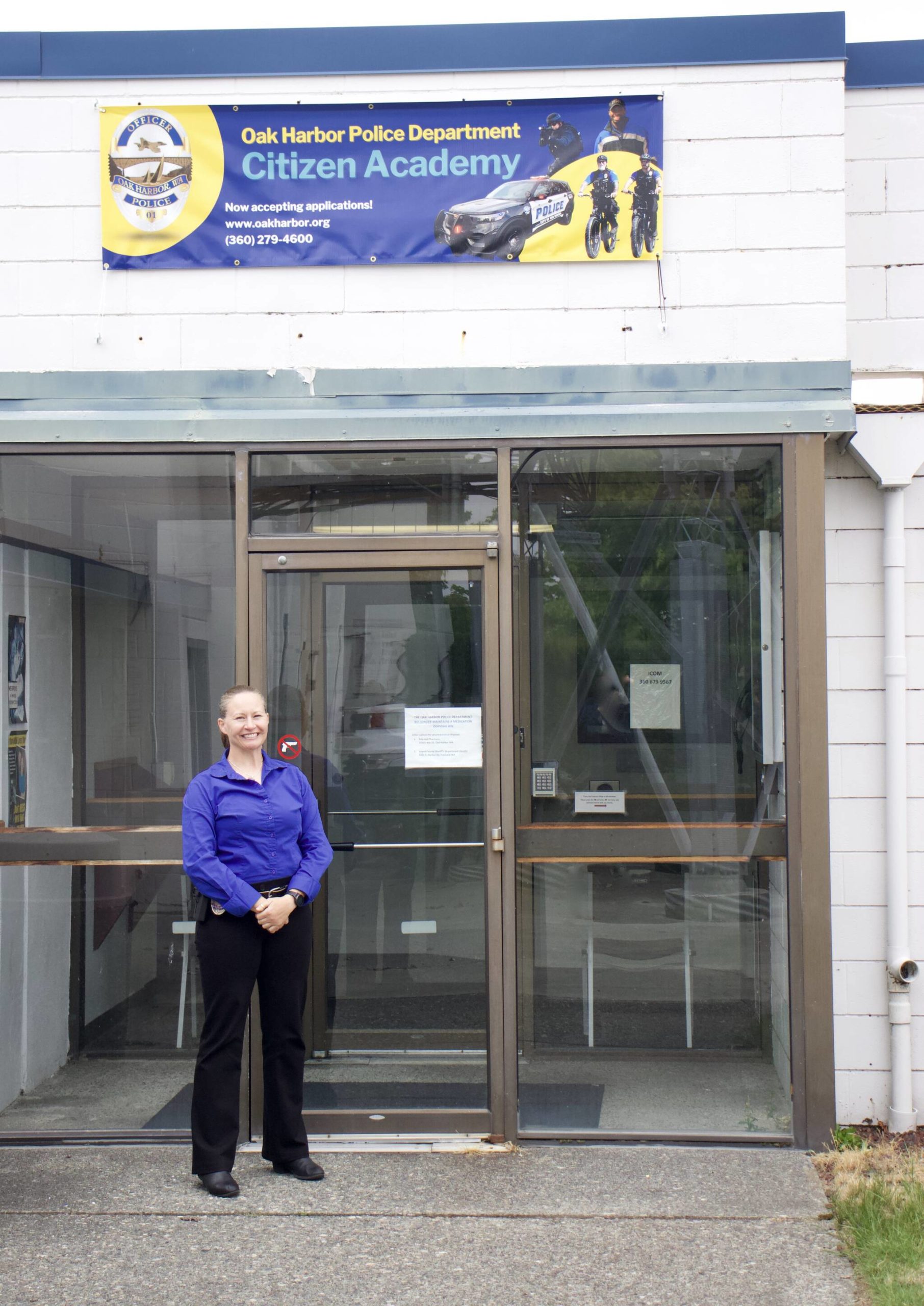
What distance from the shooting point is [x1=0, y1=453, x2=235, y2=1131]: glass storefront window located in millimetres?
4898

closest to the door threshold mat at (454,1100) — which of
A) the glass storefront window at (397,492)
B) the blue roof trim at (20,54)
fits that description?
the glass storefront window at (397,492)

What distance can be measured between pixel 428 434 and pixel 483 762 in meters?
1.32

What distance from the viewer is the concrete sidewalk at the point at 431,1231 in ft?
11.6

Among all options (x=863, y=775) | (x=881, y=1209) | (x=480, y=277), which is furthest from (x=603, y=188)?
(x=881, y=1209)

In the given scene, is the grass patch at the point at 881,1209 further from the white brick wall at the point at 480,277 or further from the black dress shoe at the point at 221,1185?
the white brick wall at the point at 480,277

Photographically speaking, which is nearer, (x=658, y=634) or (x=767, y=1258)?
(x=767, y=1258)

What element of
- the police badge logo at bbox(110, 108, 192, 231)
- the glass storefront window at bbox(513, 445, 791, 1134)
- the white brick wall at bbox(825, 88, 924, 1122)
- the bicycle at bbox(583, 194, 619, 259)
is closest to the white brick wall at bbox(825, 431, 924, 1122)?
the white brick wall at bbox(825, 88, 924, 1122)

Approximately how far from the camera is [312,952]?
4.79 m

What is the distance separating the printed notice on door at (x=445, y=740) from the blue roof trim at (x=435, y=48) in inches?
102

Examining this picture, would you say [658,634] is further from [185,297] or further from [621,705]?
[185,297]

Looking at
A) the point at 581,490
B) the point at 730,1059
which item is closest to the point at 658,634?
the point at 581,490

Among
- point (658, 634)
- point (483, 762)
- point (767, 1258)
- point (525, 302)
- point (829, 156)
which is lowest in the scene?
point (767, 1258)

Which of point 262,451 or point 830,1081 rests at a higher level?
point 262,451

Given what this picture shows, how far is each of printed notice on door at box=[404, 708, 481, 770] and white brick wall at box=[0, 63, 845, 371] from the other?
141 cm
